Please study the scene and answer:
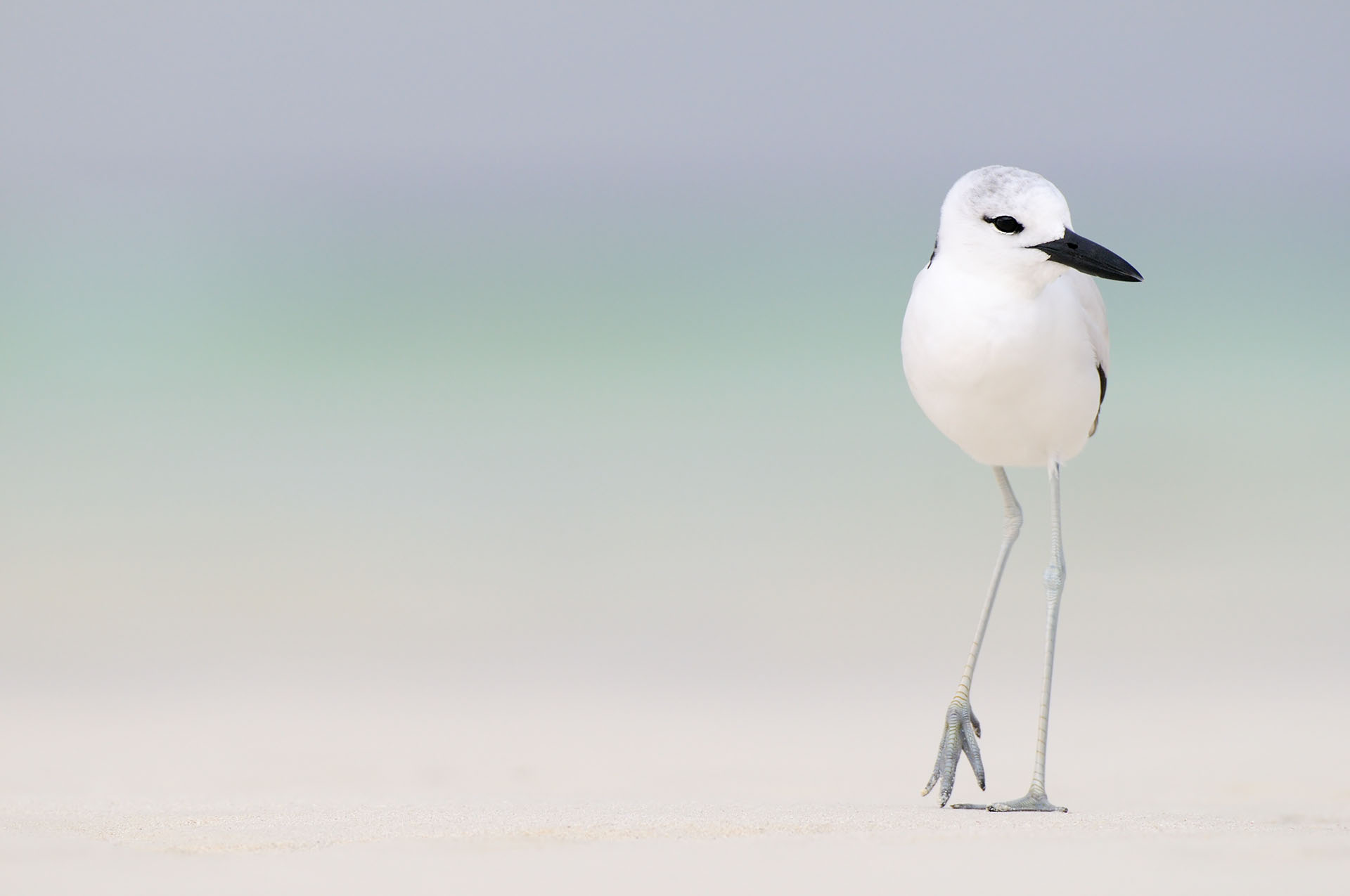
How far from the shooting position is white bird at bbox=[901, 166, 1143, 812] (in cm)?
557

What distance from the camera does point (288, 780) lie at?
307 inches

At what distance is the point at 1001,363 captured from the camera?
5.70 m

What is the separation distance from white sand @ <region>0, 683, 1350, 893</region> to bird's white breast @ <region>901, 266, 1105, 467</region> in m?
1.39

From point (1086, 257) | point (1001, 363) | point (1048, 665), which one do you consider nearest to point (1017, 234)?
point (1086, 257)

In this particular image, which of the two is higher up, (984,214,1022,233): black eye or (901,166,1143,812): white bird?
(984,214,1022,233): black eye

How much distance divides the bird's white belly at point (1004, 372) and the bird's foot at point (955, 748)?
3.49 feet

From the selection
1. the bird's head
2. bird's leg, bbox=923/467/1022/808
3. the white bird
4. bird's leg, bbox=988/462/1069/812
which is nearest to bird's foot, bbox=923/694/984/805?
bird's leg, bbox=923/467/1022/808

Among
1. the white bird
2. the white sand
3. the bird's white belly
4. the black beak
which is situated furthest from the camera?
the bird's white belly

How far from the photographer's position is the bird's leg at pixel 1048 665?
5.76 m

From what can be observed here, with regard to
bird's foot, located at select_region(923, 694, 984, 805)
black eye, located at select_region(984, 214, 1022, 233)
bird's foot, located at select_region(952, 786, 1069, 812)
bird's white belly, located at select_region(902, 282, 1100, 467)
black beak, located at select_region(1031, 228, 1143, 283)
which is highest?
black eye, located at select_region(984, 214, 1022, 233)

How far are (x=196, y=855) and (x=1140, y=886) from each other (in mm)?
2650

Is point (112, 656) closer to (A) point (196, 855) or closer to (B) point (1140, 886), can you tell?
(A) point (196, 855)

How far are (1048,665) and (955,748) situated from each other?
0.54 meters

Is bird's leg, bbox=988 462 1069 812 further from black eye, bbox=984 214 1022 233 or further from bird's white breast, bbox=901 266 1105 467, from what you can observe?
black eye, bbox=984 214 1022 233
